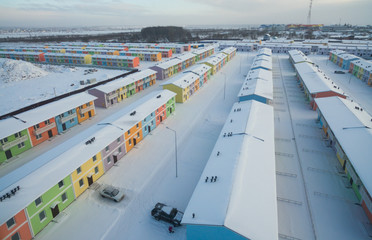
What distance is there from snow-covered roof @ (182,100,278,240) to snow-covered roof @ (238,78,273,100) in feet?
43.3

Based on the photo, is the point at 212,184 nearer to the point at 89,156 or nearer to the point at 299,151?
the point at 89,156

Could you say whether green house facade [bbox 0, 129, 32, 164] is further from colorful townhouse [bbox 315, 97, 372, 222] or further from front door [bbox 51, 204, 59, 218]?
colorful townhouse [bbox 315, 97, 372, 222]

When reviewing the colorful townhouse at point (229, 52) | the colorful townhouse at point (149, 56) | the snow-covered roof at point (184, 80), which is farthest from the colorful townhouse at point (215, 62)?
the colorful townhouse at point (149, 56)

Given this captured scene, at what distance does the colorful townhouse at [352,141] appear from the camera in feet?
60.6

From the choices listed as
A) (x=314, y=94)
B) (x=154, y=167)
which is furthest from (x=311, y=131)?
(x=154, y=167)

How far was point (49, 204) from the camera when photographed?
17719 mm

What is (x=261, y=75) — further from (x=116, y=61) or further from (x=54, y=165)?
(x=116, y=61)

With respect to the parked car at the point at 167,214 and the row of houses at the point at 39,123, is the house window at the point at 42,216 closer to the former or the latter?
the parked car at the point at 167,214

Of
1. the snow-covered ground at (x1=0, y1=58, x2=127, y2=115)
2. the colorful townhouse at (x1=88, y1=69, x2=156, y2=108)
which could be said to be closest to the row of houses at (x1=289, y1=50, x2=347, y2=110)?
the colorful townhouse at (x1=88, y1=69, x2=156, y2=108)

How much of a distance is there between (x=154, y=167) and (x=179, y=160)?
9.81 ft

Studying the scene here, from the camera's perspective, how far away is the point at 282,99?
4388 centimetres

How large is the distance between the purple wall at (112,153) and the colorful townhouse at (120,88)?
17.7m

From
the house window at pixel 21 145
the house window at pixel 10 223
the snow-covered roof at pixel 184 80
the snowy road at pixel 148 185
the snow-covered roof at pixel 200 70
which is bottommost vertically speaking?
the snowy road at pixel 148 185

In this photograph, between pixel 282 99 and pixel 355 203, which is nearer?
pixel 355 203
